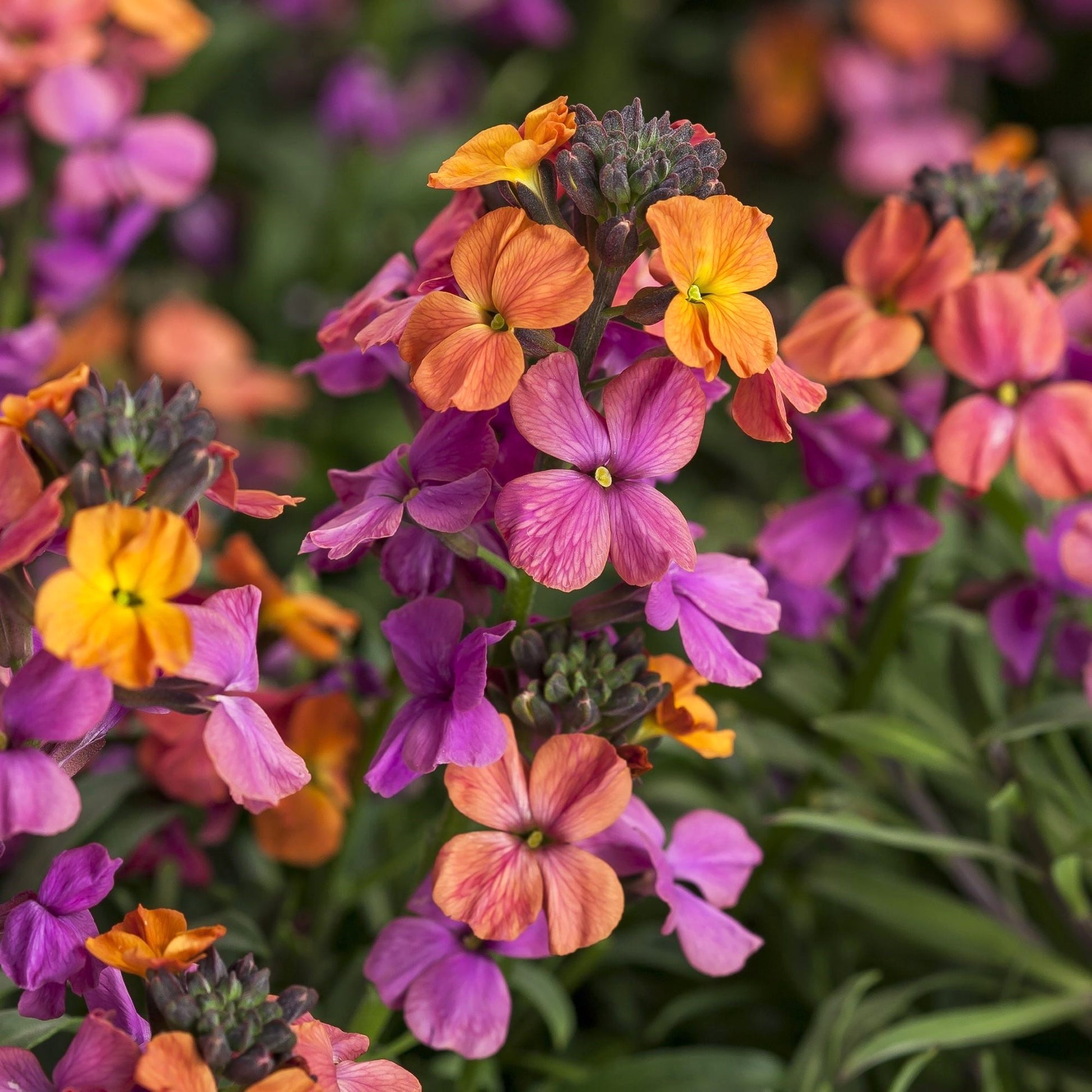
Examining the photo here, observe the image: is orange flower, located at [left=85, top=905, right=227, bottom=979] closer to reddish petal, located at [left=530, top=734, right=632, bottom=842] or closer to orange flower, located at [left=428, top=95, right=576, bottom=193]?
reddish petal, located at [left=530, top=734, right=632, bottom=842]

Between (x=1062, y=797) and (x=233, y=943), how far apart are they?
652 mm

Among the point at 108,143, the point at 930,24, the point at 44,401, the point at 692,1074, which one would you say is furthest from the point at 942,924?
the point at 930,24

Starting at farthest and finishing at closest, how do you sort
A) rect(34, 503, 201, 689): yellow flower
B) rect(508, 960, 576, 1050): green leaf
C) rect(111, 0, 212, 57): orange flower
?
rect(111, 0, 212, 57): orange flower
rect(508, 960, 576, 1050): green leaf
rect(34, 503, 201, 689): yellow flower

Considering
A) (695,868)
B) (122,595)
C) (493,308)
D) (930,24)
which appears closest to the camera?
(122,595)

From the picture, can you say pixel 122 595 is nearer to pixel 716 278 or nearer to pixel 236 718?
pixel 236 718

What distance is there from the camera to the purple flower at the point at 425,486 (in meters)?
0.63

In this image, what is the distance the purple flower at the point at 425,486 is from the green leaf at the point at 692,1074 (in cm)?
48

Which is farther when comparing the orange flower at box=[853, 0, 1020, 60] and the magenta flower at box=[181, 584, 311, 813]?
the orange flower at box=[853, 0, 1020, 60]

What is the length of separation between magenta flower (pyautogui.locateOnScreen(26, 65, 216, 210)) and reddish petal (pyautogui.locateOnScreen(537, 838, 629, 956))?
0.81 m

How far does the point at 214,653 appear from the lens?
0.60 meters

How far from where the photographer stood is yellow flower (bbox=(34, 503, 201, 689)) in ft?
1.70

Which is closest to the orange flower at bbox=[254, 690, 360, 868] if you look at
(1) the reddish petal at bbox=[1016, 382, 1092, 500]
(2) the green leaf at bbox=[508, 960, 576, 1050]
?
(2) the green leaf at bbox=[508, 960, 576, 1050]

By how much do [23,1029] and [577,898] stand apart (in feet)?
0.97

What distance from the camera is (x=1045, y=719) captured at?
2.99 ft
